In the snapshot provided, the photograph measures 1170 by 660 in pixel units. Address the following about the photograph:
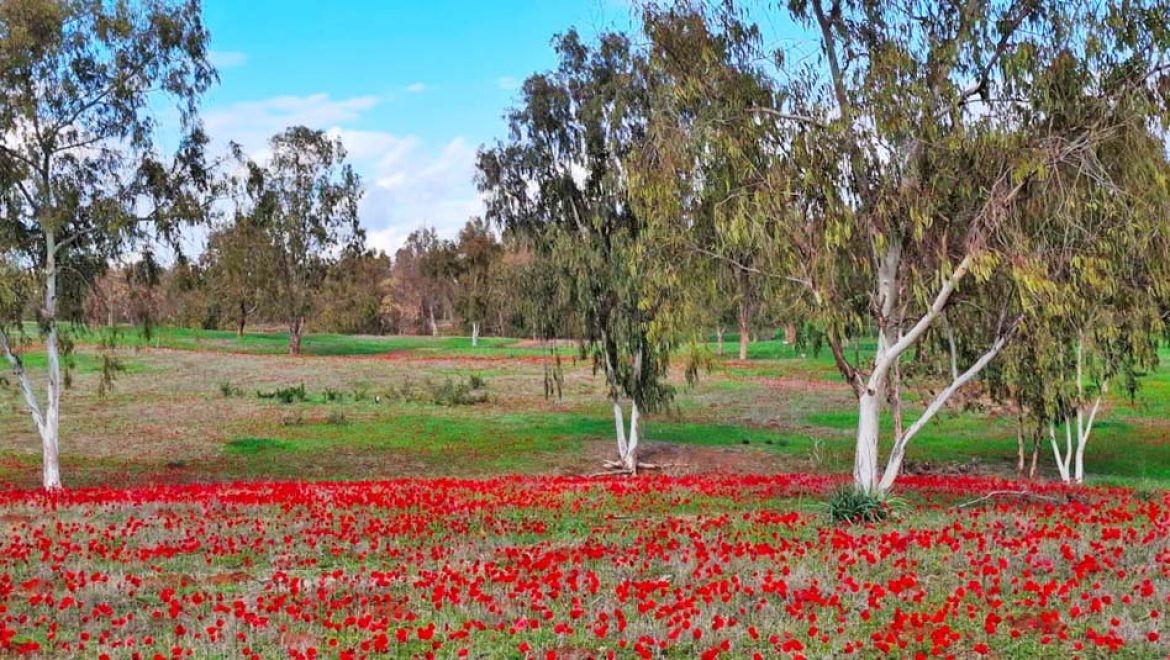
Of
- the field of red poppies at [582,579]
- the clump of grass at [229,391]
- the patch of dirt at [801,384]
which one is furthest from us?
the patch of dirt at [801,384]

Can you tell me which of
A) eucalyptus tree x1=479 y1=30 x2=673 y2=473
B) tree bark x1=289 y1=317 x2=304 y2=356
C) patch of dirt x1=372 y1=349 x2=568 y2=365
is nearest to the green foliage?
eucalyptus tree x1=479 y1=30 x2=673 y2=473

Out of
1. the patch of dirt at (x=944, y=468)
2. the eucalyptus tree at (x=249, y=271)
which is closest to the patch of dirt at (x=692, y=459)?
the patch of dirt at (x=944, y=468)

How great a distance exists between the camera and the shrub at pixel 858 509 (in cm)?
1378

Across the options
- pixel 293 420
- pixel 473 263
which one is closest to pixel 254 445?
pixel 293 420

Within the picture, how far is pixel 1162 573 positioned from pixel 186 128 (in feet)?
81.9

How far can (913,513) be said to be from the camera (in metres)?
14.5

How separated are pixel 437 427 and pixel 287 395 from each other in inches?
416

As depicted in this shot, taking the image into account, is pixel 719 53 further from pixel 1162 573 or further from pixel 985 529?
pixel 1162 573

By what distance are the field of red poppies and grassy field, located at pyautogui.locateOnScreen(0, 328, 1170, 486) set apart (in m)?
13.8

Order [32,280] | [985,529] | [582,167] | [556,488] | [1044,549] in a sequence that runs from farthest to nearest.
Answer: [582,167] < [32,280] < [556,488] < [985,529] < [1044,549]

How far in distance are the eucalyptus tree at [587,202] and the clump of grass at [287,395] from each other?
66.4ft

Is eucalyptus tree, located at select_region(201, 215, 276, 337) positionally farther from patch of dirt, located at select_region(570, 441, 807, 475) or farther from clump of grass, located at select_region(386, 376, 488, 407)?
patch of dirt, located at select_region(570, 441, 807, 475)

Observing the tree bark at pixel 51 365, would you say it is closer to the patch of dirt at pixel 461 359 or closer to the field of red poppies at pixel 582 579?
the field of red poppies at pixel 582 579

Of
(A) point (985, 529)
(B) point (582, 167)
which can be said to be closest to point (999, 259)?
(A) point (985, 529)
